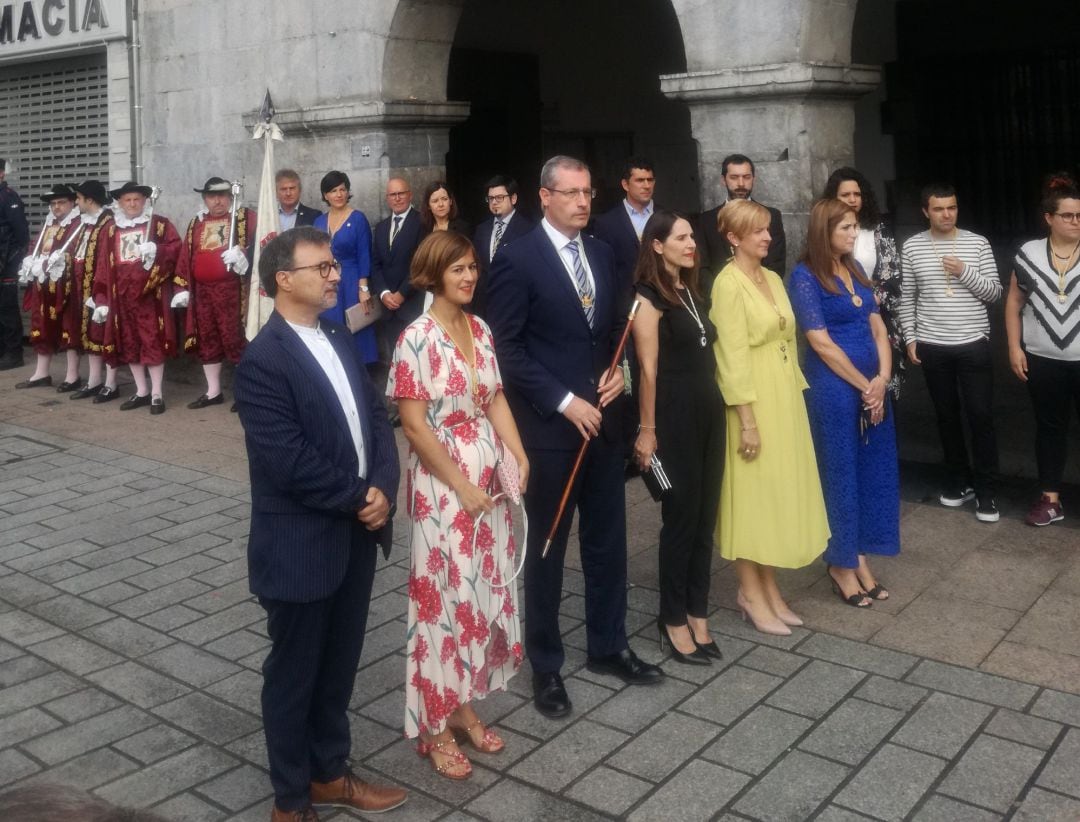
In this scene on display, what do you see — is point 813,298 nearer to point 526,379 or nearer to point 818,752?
point 526,379

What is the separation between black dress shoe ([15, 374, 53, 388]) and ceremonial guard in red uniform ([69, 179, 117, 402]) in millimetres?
715

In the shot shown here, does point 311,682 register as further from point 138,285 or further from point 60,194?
point 60,194

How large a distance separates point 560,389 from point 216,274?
6.29 m

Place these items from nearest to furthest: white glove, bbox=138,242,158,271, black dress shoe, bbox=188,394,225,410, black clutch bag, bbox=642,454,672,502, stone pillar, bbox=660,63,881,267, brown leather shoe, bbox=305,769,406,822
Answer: brown leather shoe, bbox=305,769,406,822 < black clutch bag, bbox=642,454,672,502 < stone pillar, bbox=660,63,881,267 < white glove, bbox=138,242,158,271 < black dress shoe, bbox=188,394,225,410

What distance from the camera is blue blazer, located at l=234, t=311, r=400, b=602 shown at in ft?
11.9

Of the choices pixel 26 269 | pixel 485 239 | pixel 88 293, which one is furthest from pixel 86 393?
pixel 485 239

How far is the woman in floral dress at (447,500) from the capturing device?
408 centimetres

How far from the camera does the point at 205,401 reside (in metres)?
10.5

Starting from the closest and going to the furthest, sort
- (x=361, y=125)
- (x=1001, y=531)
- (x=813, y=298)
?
1. (x=813, y=298)
2. (x=1001, y=531)
3. (x=361, y=125)

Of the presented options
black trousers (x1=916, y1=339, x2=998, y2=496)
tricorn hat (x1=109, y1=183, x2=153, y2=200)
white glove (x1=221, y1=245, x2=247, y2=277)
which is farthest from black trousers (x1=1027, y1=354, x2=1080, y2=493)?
tricorn hat (x1=109, y1=183, x2=153, y2=200)

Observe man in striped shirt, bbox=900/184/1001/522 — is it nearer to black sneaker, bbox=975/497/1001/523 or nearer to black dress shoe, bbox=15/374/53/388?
black sneaker, bbox=975/497/1001/523

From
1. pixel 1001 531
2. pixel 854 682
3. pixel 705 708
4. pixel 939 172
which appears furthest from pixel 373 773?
pixel 939 172

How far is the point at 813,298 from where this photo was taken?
17.7 ft

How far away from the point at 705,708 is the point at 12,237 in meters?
9.88
